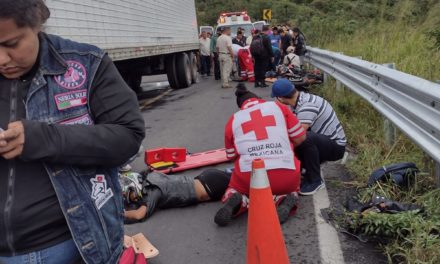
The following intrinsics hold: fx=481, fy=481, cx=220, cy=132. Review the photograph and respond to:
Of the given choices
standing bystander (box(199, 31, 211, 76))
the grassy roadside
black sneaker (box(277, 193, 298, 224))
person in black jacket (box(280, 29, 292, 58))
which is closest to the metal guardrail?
the grassy roadside

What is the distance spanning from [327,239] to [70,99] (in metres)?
2.46

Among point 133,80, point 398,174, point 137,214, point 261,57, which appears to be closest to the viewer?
point 398,174

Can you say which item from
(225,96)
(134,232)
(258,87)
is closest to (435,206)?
(134,232)

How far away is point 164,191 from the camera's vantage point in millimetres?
4379

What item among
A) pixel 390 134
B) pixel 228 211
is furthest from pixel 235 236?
pixel 390 134

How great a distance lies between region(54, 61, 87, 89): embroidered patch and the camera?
1648 millimetres

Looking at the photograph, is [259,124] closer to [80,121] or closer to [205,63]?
[80,121]

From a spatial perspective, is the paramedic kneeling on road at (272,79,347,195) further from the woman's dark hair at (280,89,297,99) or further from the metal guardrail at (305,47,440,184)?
the metal guardrail at (305,47,440,184)

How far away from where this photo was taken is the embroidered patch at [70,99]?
1626 mm

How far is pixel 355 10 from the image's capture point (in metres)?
19.2

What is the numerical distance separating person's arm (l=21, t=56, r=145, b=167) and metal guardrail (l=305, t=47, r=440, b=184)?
223 centimetres

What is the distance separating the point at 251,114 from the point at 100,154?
8.63 ft

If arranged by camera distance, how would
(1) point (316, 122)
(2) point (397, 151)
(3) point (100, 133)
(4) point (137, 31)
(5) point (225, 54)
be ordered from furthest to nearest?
(5) point (225, 54) < (4) point (137, 31) < (1) point (316, 122) < (2) point (397, 151) < (3) point (100, 133)

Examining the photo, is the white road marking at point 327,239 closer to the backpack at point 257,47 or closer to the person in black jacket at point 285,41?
the backpack at point 257,47
